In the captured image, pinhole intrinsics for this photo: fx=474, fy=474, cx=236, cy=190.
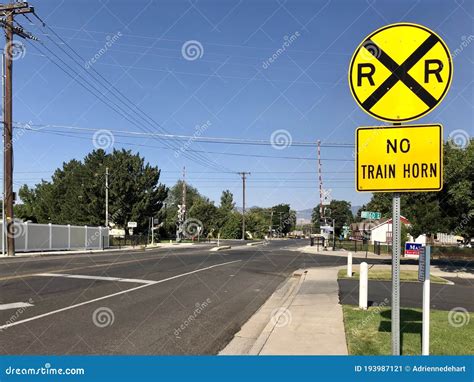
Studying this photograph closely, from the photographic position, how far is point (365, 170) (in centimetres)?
424

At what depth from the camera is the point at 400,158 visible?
413 centimetres

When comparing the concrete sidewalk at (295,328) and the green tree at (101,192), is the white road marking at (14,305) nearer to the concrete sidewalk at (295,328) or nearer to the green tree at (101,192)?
the concrete sidewalk at (295,328)

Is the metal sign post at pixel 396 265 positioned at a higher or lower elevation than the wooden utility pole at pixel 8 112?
lower

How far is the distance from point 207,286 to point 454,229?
1118 centimetres

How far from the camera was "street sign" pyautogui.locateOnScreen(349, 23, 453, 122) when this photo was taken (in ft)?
13.4

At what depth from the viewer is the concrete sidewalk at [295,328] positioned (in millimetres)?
6469

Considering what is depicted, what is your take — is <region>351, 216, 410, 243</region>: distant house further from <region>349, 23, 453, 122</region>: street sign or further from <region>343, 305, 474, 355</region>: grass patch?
<region>349, 23, 453, 122</region>: street sign

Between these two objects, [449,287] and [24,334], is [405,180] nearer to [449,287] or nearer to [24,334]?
[24,334]

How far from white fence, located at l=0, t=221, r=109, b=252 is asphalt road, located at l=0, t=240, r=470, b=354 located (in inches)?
695

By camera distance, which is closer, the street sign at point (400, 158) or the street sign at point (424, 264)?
the street sign at point (400, 158)
